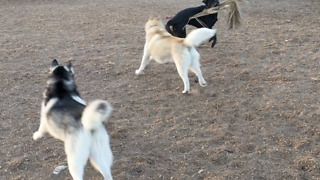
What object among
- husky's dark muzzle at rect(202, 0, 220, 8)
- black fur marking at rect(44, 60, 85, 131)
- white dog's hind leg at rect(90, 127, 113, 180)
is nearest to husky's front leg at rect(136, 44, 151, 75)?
husky's dark muzzle at rect(202, 0, 220, 8)

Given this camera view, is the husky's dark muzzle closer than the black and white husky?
No

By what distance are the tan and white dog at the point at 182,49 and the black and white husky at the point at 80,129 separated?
1.98 m

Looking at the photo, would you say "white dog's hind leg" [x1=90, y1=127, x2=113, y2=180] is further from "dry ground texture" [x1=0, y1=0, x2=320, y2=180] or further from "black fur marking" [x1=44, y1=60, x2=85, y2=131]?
"dry ground texture" [x1=0, y1=0, x2=320, y2=180]

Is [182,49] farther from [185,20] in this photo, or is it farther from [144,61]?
[185,20]

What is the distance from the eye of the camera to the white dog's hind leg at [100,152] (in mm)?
3035

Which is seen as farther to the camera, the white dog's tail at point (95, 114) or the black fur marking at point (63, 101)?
the black fur marking at point (63, 101)

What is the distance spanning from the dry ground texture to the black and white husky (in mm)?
515

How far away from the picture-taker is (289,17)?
9602 millimetres

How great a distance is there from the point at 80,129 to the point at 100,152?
229 millimetres

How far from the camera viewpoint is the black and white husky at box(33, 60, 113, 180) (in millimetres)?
2846

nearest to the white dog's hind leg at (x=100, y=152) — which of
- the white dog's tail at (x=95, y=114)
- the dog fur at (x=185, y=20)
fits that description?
the white dog's tail at (x=95, y=114)

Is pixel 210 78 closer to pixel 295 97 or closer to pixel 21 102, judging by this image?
pixel 295 97

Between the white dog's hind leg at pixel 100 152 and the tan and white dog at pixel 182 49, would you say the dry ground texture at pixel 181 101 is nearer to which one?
the tan and white dog at pixel 182 49

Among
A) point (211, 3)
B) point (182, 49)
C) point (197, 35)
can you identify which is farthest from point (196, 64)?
point (211, 3)
